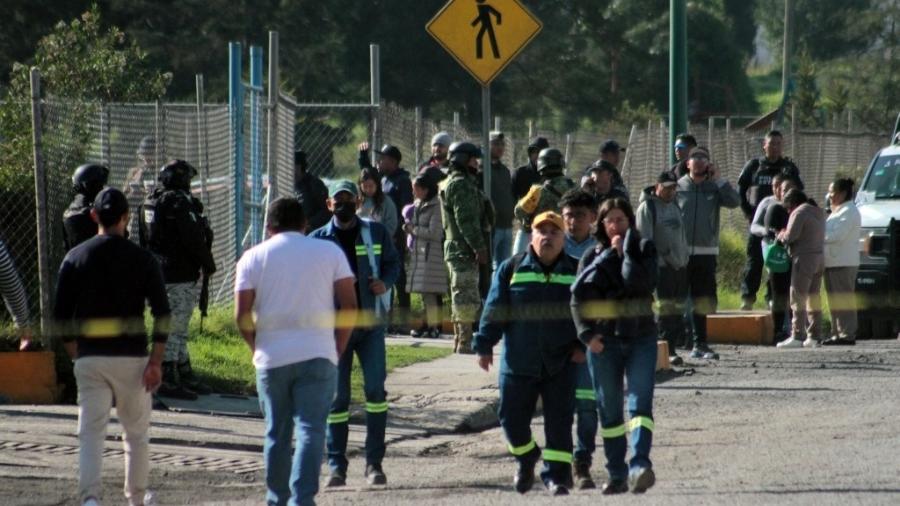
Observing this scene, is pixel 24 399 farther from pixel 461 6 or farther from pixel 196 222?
pixel 461 6

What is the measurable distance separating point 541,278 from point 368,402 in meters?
1.40

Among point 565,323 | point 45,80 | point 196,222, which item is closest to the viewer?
point 565,323

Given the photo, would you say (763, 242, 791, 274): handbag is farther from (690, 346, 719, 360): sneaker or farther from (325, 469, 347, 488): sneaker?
(325, 469, 347, 488): sneaker

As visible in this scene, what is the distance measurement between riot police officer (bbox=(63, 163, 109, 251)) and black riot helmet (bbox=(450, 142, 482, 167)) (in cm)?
424

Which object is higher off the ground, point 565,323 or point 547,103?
point 547,103

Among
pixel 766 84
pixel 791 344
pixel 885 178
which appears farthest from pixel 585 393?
pixel 766 84

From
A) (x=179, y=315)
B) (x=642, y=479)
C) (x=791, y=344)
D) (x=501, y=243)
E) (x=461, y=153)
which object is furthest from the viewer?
(x=791, y=344)

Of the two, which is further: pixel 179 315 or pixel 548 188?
pixel 548 188

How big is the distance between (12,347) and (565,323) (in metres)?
5.01

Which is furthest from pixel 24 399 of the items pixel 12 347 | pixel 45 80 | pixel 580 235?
pixel 45 80

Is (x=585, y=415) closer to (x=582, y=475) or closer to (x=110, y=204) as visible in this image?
(x=582, y=475)

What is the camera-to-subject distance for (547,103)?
58750 millimetres

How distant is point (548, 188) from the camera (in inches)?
575

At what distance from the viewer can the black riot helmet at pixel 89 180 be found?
38.9ft
